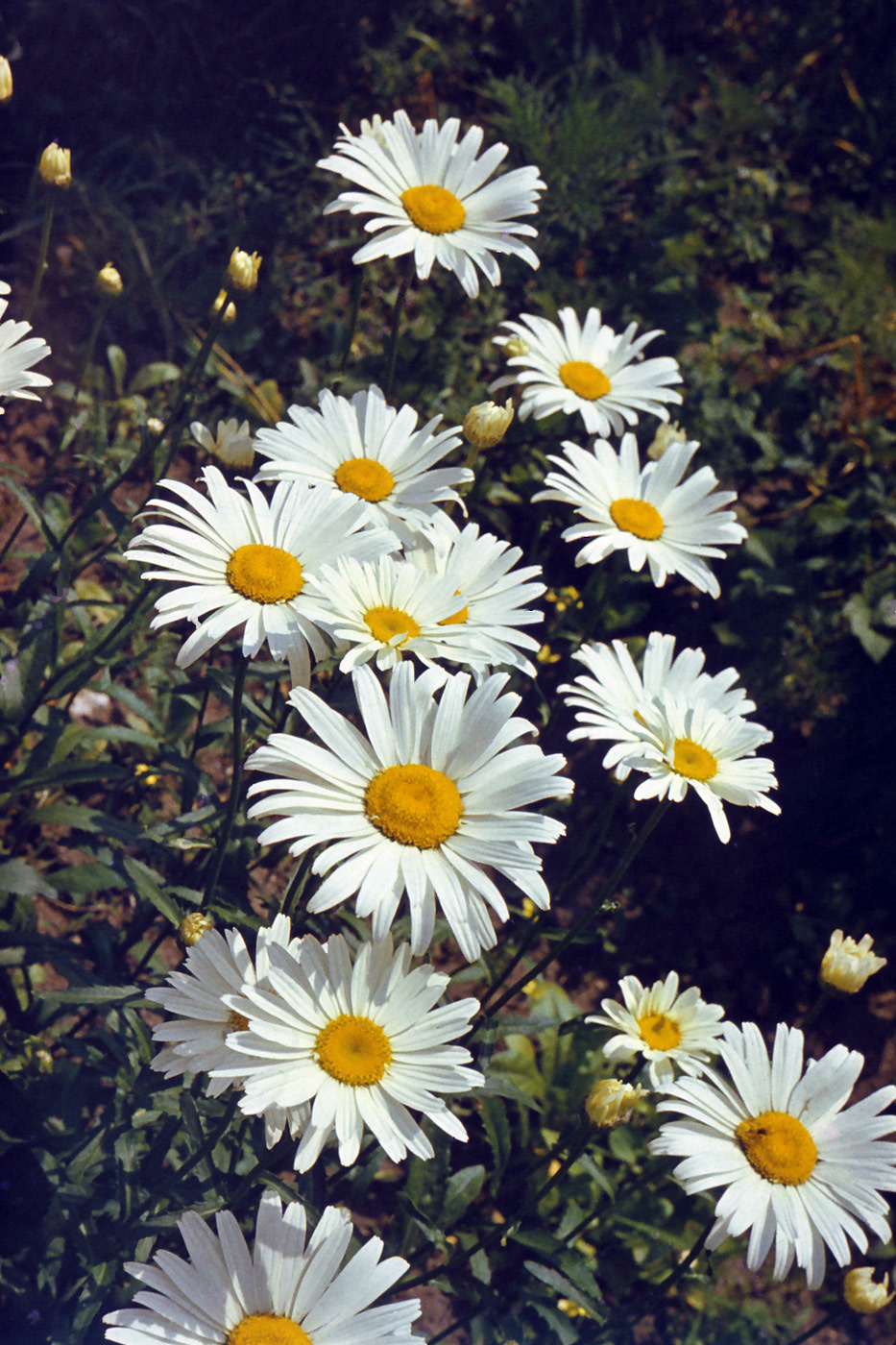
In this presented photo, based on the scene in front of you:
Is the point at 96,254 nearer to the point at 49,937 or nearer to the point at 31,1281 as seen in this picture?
the point at 49,937

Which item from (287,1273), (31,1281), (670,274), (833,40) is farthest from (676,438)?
(833,40)

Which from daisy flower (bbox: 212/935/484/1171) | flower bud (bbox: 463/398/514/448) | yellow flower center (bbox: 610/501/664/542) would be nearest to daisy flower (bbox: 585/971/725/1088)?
daisy flower (bbox: 212/935/484/1171)

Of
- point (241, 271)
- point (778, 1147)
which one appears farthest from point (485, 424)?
point (778, 1147)

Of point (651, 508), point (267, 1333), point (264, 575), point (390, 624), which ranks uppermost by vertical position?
point (651, 508)

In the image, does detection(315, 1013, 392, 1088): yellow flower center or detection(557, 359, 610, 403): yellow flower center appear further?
detection(557, 359, 610, 403): yellow flower center

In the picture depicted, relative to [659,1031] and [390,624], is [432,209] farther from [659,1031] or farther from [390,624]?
[659,1031]

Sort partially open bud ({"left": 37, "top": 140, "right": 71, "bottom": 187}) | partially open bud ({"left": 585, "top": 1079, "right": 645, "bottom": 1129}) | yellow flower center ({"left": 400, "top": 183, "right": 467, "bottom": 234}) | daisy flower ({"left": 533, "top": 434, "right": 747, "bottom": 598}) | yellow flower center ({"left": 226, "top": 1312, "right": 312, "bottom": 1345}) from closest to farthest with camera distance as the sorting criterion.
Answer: yellow flower center ({"left": 226, "top": 1312, "right": 312, "bottom": 1345}), partially open bud ({"left": 585, "top": 1079, "right": 645, "bottom": 1129}), partially open bud ({"left": 37, "top": 140, "right": 71, "bottom": 187}), daisy flower ({"left": 533, "top": 434, "right": 747, "bottom": 598}), yellow flower center ({"left": 400, "top": 183, "right": 467, "bottom": 234})

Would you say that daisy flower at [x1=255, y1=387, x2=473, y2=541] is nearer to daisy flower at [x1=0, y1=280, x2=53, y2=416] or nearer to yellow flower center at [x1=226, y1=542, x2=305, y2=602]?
yellow flower center at [x1=226, y1=542, x2=305, y2=602]
